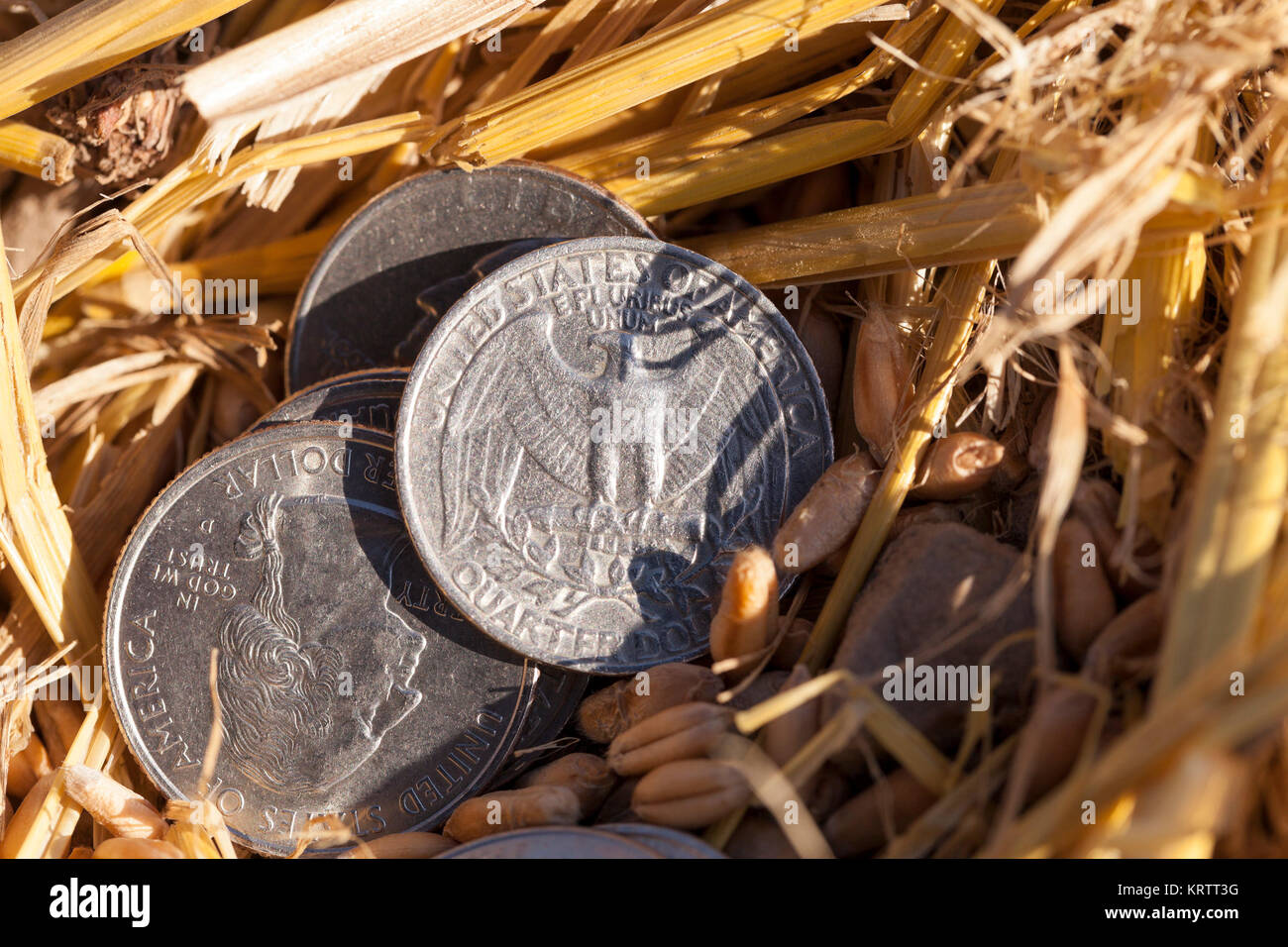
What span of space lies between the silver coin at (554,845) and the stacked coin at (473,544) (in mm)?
274

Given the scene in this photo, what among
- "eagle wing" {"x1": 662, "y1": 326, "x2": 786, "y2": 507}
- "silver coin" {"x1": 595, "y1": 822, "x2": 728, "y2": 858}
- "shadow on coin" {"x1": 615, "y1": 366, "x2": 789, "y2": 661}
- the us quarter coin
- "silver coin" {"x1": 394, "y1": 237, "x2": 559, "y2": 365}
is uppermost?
"silver coin" {"x1": 394, "y1": 237, "x2": 559, "y2": 365}

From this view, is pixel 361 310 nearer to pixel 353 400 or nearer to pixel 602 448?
pixel 353 400

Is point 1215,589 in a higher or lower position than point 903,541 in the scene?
lower

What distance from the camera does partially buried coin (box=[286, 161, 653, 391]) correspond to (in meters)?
2.20

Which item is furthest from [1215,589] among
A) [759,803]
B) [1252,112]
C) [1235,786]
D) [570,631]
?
[570,631]

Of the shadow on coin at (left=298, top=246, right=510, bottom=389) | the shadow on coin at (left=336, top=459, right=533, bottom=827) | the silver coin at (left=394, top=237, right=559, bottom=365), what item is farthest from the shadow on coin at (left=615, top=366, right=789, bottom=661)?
the shadow on coin at (left=298, top=246, right=510, bottom=389)

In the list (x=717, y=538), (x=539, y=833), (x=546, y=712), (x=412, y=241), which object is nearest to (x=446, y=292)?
(x=412, y=241)

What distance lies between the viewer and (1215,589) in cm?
143

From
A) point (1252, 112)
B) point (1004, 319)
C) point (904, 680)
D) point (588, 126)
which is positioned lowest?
point (904, 680)

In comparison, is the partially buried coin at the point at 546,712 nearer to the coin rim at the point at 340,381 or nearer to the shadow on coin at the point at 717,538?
the shadow on coin at the point at 717,538

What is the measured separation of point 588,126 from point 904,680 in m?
1.49

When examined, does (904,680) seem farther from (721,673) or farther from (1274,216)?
(1274,216)

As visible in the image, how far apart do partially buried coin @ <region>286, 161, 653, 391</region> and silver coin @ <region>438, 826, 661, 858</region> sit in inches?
47.7

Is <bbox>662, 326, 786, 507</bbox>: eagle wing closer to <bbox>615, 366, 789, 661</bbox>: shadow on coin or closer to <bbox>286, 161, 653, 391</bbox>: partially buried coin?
<bbox>615, 366, 789, 661</bbox>: shadow on coin
